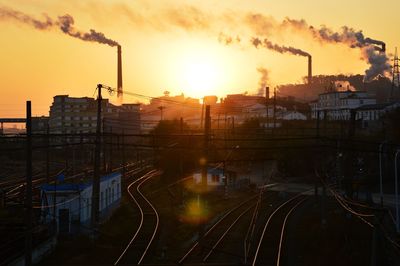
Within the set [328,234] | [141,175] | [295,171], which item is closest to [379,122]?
[295,171]

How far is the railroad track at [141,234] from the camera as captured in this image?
1652 centimetres

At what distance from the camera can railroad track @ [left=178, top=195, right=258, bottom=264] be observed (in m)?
15.8

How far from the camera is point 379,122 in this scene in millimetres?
51750

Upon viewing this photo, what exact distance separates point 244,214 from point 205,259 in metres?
8.94

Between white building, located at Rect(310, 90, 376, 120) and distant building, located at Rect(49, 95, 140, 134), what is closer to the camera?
distant building, located at Rect(49, 95, 140, 134)

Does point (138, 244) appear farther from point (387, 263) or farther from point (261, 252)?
point (387, 263)

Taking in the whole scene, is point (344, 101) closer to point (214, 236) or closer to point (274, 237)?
point (274, 237)

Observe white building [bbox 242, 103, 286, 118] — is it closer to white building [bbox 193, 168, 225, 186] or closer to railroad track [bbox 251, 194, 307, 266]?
white building [bbox 193, 168, 225, 186]

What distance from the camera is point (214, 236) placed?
65.4 ft

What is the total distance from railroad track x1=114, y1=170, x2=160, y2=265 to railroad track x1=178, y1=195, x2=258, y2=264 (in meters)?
1.55

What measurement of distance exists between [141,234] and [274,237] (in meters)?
5.13

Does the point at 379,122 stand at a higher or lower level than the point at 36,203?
higher

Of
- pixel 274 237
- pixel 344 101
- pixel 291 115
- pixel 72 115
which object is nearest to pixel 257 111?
pixel 291 115

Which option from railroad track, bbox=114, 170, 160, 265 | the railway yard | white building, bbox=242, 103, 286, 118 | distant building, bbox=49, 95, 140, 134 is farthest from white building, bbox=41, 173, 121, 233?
white building, bbox=242, 103, 286, 118
